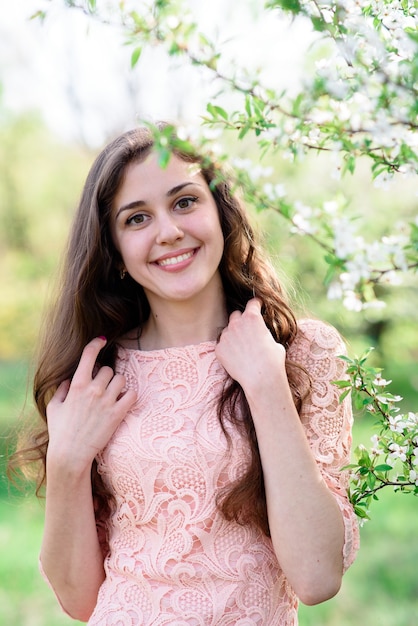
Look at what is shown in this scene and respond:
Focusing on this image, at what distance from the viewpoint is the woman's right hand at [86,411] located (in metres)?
2.27

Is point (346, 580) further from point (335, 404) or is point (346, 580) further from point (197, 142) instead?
point (197, 142)

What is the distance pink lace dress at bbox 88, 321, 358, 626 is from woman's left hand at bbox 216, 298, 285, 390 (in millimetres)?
Answer: 130

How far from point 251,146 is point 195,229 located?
673 cm

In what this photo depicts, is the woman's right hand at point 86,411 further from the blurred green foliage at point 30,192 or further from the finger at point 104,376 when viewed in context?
the blurred green foliage at point 30,192

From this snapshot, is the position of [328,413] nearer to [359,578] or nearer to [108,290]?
[108,290]

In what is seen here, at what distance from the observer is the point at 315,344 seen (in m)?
2.34

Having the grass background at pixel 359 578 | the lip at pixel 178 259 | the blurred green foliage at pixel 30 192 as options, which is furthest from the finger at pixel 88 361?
the blurred green foliage at pixel 30 192

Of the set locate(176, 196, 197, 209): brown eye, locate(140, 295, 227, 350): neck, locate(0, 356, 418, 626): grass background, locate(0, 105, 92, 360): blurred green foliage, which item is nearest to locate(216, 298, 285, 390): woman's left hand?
locate(140, 295, 227, 350): neck

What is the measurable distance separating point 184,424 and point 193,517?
0.85 feet

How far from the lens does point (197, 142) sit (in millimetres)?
1294

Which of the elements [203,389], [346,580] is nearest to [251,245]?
[203,389]

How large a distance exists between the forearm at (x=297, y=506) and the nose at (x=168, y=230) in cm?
50

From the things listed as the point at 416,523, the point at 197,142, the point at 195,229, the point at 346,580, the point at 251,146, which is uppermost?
the point at 197,142

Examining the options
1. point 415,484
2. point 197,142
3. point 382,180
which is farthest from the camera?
point 415,484
